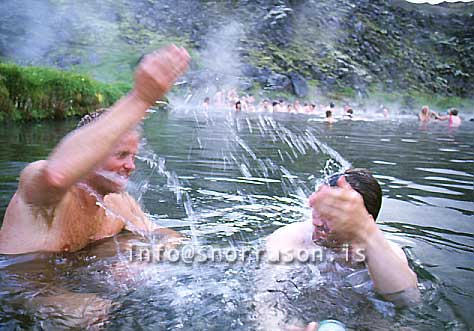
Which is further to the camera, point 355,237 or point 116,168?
point 116,168

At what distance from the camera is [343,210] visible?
216cm

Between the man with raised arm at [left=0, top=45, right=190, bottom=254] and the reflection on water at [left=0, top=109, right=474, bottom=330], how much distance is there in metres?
0.16

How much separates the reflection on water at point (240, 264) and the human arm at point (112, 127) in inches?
30.0

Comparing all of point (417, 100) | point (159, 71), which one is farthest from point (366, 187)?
point (417, 100)

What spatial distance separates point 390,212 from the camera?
4711mm

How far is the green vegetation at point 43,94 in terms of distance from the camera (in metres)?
10.4

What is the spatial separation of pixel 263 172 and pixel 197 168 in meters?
0.86

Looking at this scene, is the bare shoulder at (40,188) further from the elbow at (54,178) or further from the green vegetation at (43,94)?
the green vegetation at (43,94)

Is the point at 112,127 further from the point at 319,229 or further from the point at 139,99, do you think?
the point at 319,229

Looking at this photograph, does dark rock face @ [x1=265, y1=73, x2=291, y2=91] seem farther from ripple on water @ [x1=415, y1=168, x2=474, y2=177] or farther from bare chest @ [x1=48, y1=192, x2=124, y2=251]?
bare chest @ [x1=48, y1=192, x2=124, y2=251]

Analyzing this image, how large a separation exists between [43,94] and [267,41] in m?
33.7

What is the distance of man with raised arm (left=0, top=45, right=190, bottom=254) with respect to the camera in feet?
6.09

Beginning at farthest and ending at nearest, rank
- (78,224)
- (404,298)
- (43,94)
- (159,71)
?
(43,94)
(78,224)
(404,298)
(159,71)

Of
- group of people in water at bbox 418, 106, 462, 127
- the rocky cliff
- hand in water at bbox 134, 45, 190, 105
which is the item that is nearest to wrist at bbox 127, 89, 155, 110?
hand in water at bbox 134, 45, 190, 105
